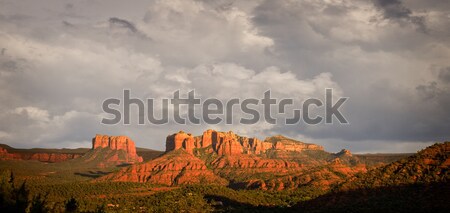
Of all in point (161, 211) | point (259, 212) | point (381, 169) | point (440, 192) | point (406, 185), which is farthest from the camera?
point (161, 211)

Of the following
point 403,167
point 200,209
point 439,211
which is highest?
point 403,167

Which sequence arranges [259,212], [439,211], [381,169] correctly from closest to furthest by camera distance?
[439,211] → [381,169] → [259,212]

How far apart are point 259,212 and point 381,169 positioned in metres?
65.6

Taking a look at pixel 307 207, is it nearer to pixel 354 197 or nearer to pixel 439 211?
pixel 354 197

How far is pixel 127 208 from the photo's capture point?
193 metres

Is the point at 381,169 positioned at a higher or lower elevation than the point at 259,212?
higher

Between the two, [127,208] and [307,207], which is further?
[127,208]

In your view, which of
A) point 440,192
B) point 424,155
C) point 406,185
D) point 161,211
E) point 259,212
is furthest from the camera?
point 161,211

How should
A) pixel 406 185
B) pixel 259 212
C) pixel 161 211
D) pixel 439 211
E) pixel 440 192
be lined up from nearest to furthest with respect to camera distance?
pixel 439 211, pixel 440 192, pixel 406 185, pixel 259 212, pixel 161 211

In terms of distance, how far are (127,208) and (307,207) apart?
10314 cm

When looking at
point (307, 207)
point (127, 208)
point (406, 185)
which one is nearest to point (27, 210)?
point (307, 207)

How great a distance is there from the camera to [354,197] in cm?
9862

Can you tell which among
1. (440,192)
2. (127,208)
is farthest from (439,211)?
(127,208)

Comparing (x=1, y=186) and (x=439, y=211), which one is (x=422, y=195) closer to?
(x=439, y=211)
